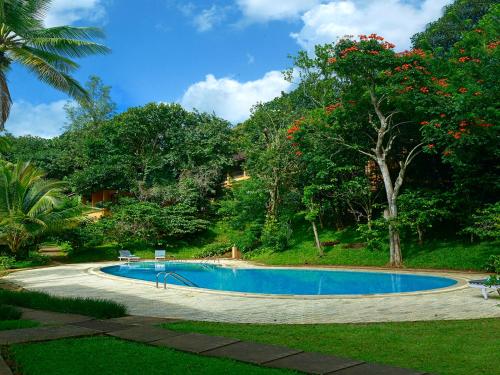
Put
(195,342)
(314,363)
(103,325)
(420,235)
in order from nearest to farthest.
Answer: (314,363) < (195,342) < (103,325) < (420,235)

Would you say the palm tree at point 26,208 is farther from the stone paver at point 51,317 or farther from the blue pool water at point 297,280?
the stone paver at point 51,317

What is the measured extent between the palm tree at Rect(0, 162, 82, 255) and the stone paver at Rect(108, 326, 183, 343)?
17.6 metres

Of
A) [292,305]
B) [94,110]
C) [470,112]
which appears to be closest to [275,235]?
[470,112]

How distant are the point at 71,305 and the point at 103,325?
1.63 m

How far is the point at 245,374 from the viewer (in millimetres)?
3963

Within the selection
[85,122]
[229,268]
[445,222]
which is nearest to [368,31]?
[445,222]

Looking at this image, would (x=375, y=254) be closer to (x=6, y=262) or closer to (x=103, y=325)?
(x=103, y=325)

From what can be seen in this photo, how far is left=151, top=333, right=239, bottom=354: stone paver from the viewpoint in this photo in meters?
5.02

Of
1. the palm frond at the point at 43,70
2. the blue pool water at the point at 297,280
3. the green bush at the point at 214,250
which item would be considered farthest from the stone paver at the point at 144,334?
the green bush at the point at 214,250

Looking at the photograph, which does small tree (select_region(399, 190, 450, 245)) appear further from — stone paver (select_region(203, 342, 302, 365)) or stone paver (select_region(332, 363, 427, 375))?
stone paver (select_region(332, 363, 427, 375))

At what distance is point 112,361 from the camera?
444 cm

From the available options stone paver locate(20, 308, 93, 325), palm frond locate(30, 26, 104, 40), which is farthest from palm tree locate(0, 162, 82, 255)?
stone paver locate(20, 308, 93, 325)

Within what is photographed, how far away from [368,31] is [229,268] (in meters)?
11.5

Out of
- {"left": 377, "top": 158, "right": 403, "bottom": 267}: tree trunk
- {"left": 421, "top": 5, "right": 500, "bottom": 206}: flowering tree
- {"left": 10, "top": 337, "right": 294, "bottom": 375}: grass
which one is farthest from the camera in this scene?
{"left": 377, "top": 158, "right": 403, "bottom": 267}: tree trunk
